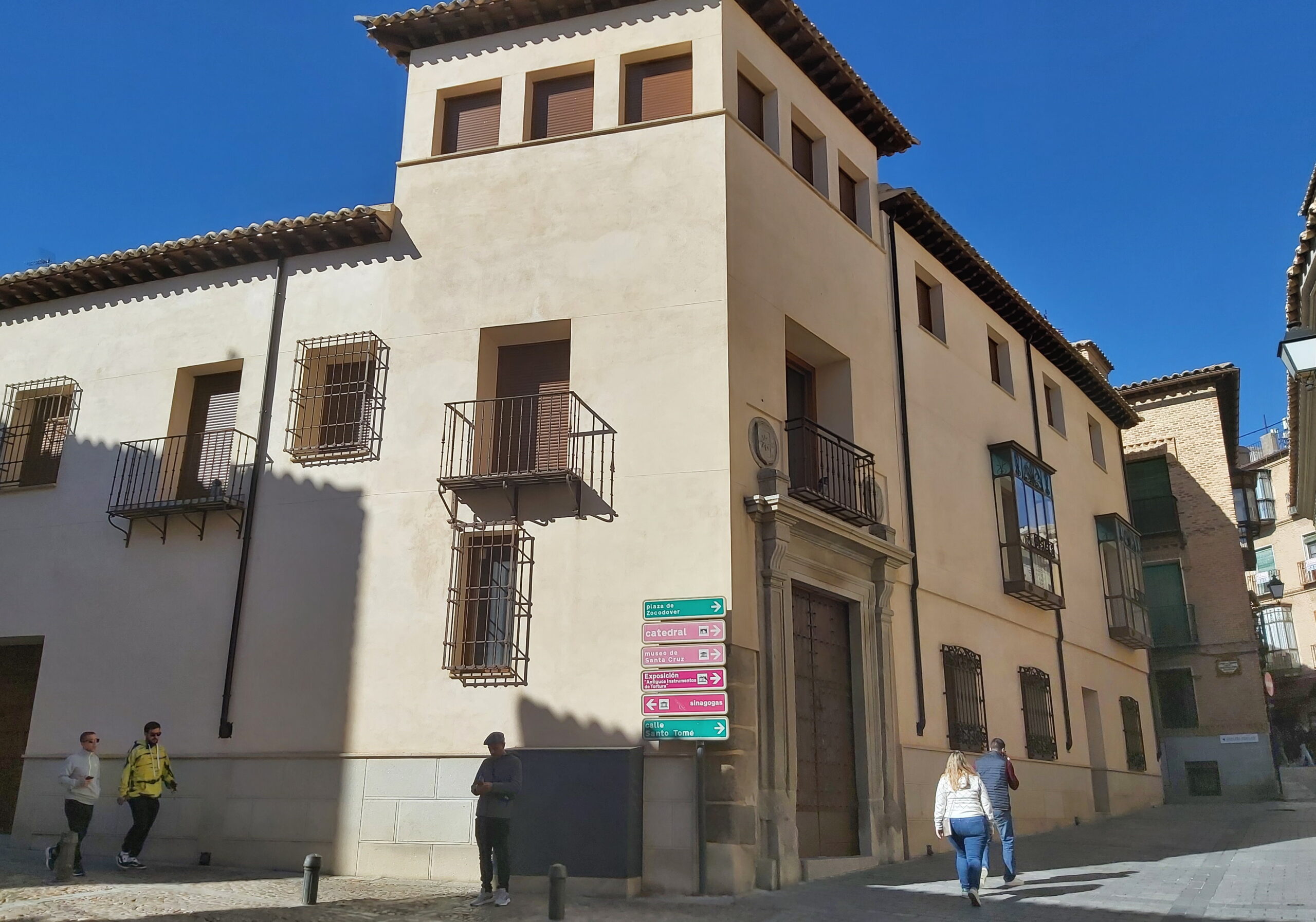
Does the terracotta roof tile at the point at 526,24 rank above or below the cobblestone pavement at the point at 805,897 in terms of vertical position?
above

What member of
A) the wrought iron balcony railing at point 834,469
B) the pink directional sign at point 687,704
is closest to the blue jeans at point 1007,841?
the pink directional sign at point 687,704

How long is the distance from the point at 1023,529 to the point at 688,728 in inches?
367

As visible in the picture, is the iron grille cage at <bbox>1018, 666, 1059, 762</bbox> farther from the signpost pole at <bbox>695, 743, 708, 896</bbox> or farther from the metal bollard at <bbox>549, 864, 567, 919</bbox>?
the metal bollard at <bbox>549, 864, 567, 919</bbox>

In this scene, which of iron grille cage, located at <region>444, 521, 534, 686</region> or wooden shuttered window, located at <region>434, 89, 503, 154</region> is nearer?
iron grille cage, located at <region>444, 521, 534, 686</region>

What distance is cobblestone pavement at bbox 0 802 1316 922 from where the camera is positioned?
8.48m

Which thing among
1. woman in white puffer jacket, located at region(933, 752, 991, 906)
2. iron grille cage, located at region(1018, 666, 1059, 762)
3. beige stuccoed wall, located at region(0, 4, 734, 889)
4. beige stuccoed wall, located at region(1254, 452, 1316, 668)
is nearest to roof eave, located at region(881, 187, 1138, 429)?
beige stuccoed wall, located at region(0, 4, 734, 889)

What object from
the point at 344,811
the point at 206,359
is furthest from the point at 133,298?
the point at 344,811

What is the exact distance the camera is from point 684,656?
1052 cm

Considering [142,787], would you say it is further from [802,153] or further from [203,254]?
[802,153]

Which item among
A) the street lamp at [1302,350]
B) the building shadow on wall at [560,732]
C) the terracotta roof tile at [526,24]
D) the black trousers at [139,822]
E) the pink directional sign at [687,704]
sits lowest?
the black trousers at [139,822]

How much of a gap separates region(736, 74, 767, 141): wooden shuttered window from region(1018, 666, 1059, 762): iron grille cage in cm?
914

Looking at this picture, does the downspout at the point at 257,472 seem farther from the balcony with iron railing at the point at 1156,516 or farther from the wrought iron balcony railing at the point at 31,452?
the balcony with iron railing at the point at 1156,516

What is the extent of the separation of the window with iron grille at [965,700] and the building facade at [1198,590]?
39.8ft

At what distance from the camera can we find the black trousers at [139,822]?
36.2 ft
